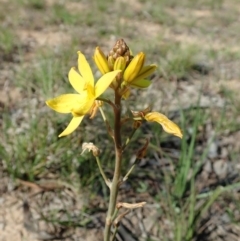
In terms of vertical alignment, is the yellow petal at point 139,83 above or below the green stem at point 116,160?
above

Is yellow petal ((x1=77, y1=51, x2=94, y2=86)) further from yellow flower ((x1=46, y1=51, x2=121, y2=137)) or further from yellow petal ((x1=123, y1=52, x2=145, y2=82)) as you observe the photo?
yellow petal ((x1=123, y1=52, x2=145, y2=82))

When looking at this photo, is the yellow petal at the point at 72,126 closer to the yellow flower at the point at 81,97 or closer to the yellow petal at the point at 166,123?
the yellow flower at the point at 81,97

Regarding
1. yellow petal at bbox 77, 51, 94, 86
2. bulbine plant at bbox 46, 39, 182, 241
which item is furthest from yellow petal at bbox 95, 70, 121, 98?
yellow petal at bbox 77, 51, 94, 86

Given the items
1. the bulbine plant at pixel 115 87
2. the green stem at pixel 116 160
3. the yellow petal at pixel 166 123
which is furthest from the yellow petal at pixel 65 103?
the yellow petal at pixel 166 123

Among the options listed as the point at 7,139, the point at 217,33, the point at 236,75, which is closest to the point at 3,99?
the point at 7,139

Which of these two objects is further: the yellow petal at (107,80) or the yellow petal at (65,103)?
the yellow petal at (65,103)

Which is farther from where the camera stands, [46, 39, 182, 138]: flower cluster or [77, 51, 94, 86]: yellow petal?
[77, 51, 94, 86]: yellow petal
